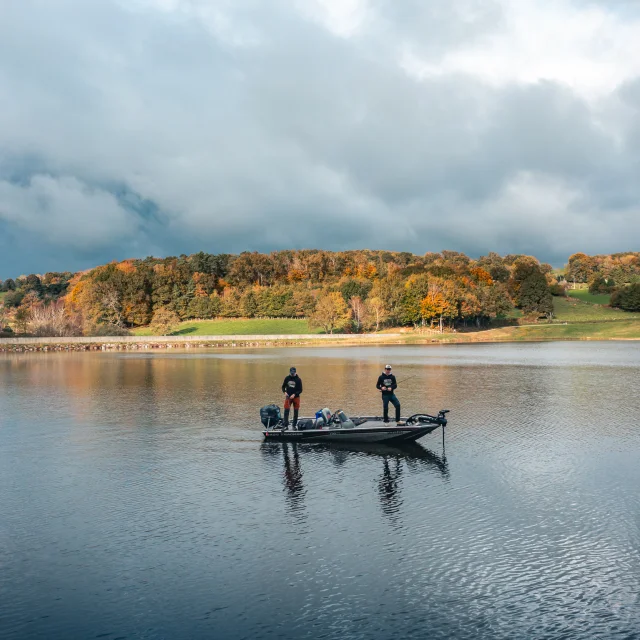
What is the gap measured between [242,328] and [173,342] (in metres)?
31.1

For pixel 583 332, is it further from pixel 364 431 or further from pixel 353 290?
pixel 364 431

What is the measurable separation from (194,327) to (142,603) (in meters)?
171

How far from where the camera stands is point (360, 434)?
25.1m

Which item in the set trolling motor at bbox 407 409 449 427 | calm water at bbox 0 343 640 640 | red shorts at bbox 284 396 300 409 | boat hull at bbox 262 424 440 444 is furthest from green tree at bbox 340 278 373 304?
trolling motor at bbox 407 409 449 427

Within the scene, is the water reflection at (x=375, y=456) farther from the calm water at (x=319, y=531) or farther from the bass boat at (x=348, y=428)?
the bass boat at (x=348, y=428)

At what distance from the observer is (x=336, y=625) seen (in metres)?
10.9

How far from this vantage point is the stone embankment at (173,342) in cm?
13200

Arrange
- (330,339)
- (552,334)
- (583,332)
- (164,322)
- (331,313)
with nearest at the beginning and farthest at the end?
(583,332), (552,334), (330,339), (331,313), (164,322)

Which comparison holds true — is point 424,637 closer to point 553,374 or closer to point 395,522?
point 395,522

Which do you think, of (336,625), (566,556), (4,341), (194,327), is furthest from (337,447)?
(194,327)

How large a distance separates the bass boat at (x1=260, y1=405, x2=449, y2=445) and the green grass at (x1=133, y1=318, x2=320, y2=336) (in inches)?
5316

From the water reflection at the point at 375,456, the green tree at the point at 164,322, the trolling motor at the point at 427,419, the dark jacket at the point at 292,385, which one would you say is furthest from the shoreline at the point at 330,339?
the water reflection at the point at 375,456

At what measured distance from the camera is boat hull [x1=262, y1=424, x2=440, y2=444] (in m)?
24.7

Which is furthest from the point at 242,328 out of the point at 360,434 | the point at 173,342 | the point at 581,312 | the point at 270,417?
the point at 360,434
